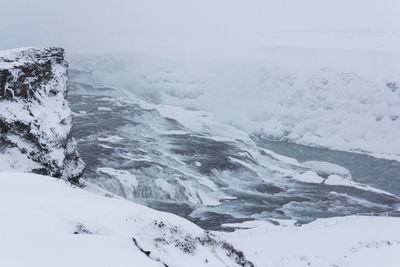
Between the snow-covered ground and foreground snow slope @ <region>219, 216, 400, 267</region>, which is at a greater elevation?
the snow-covered ground

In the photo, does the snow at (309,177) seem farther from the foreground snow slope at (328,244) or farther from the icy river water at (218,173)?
the foreground snow slope at (328,244)

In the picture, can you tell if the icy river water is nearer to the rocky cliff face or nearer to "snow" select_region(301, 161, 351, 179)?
"snow" select_region(301, 161, 351, 179)

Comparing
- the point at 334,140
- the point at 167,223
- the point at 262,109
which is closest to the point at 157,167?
the point at 167,223

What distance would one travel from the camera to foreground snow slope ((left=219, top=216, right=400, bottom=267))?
896 inches

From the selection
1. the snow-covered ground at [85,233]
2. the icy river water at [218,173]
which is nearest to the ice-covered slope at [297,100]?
the icy river water at [218,173]

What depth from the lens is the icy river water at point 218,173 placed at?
4175cm

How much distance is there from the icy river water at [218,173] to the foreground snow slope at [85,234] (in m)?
23.0

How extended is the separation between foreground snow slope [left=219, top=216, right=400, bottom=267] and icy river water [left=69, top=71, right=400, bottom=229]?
740 centimetres

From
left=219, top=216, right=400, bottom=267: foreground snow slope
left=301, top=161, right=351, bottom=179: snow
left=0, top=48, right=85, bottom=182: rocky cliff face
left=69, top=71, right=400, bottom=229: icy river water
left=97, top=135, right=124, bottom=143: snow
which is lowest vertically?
left=301, top=161, right=351, bottom=179: snow

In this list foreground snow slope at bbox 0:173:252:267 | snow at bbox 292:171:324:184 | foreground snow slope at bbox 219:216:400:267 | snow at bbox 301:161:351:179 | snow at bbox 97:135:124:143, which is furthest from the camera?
snow at bbox 301:161:351:179

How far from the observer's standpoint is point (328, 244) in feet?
88.5

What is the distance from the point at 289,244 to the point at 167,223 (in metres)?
15.4

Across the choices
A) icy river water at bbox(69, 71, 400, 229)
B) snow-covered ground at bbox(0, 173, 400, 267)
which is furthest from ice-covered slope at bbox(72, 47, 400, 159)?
snow-covered ground at bbox(0, 173, 400, 267)

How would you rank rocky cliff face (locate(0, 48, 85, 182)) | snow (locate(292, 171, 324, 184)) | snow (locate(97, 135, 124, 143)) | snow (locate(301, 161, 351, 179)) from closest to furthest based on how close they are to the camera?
rocky cliff face (locate(0, 48, 85, 182)), snow (locate(292, 171, 324, 184)), snow (locate(97, 135, 124, 143)), snow (locate(301, 161, 351, 179))
